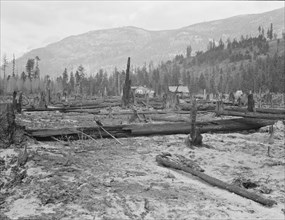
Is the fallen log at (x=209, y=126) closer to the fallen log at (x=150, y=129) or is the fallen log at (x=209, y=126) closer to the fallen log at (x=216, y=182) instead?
the fallen log at (x=150, y=129)

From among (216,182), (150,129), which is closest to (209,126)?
(150,129)

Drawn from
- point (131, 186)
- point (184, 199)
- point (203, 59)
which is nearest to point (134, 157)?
point (131, 186)

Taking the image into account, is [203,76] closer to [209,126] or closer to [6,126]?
[209,126]

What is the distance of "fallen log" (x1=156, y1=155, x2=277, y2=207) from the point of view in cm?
565

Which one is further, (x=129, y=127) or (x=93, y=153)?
(x=129, y=127)

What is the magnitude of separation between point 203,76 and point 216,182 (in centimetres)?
11440

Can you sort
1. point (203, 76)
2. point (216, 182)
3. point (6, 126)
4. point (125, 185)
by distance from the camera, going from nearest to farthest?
point (125, 185) < point (216, 182) < point (6, 126) < point (203, 76)

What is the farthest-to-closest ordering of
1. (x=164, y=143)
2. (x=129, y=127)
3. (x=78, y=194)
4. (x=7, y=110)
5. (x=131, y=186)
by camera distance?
(x=164, y=143)
(x=129, y=127)
(x=7, y=110)
(x=131, y=186)
(x=78, y=194)

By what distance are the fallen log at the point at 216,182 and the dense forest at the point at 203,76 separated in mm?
61833

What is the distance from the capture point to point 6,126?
7.21 metres

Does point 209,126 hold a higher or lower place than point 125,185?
higher

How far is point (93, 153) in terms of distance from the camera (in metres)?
7.68

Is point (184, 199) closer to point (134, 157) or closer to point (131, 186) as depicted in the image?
point (131, 186)

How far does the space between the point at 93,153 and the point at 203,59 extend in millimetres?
151592
